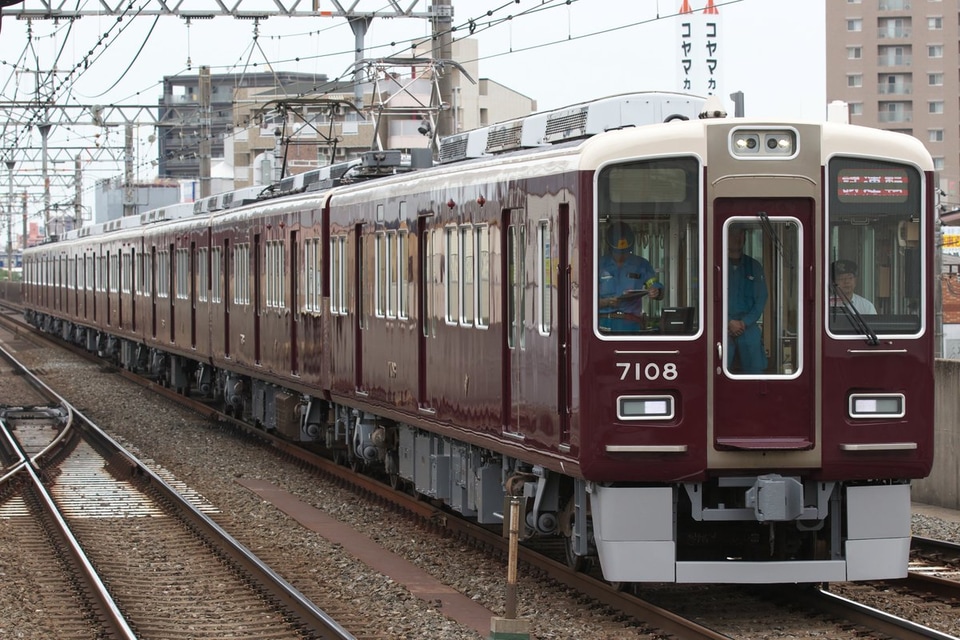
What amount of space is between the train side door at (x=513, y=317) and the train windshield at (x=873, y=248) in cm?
201

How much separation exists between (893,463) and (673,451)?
1.25 meters

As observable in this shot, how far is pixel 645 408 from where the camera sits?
8602mm

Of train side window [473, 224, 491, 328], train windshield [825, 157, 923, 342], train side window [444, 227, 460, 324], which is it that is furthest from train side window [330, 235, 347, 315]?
train windshield [825, 157, 923, 342]

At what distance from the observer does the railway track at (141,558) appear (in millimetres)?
9297

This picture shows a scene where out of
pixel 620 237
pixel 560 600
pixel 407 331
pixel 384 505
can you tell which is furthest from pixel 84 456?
pixel 620 237

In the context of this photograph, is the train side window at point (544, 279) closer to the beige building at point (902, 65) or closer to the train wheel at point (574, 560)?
the train wheel at point (574, 560)

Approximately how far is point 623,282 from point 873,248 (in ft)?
4.55

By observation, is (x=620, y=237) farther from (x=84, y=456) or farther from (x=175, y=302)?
(x=175, y=302)

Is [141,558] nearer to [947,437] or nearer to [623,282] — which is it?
[623,282]

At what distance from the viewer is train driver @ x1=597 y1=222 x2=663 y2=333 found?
28.4 ft

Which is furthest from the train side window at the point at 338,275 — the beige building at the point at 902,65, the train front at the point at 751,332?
the beige building at the point at 902,65

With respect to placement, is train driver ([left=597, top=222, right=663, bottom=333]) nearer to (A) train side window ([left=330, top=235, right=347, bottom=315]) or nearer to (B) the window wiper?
(B) the window wiper

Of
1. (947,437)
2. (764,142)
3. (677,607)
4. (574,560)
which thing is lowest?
(677,607)

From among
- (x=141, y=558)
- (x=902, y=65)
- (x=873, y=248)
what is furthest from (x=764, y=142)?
(x=902, y=65)
